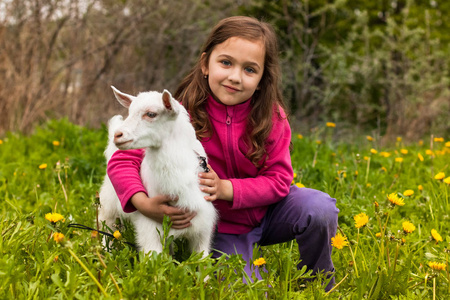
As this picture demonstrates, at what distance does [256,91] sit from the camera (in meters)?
2.75

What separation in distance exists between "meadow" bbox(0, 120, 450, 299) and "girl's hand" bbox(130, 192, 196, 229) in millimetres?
146

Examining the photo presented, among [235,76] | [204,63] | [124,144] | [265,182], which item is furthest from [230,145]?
[124,144]

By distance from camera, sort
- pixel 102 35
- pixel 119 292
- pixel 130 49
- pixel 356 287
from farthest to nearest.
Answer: pixel 130 49 < pixel 102 35 < pixel 356 287 < pixel 119 292

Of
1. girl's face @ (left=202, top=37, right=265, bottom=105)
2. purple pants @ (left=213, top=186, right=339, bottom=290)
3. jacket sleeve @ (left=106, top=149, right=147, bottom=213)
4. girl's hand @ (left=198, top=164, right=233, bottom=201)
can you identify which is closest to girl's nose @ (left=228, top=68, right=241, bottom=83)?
girl's face @ (left=202, top=37, right=265, bottom=105)

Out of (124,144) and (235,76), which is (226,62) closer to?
(235,76)

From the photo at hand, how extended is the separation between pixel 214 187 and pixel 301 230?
54 centimetres

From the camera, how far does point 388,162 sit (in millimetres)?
4371

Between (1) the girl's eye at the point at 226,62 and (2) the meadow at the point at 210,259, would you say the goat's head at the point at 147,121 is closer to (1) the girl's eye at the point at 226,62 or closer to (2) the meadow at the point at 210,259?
(2) the meadow at the point at 210,259

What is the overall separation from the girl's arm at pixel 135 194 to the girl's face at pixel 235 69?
56 cm

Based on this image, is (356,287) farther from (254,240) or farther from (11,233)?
(11,233)

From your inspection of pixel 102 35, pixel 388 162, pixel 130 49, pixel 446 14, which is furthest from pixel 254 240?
pixel 446 14

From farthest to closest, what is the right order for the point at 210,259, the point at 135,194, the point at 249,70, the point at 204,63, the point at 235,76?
the point at 204,63
the point at 249,70
the point at 235,76
the point at 135,194
the point at 210,259

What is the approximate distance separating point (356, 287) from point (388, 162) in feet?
7.92

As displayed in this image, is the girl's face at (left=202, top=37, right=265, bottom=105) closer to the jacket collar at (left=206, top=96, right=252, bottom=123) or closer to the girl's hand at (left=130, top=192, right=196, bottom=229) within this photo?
the jacket collar at (left=206, top=96, right=252, bottom=123)
